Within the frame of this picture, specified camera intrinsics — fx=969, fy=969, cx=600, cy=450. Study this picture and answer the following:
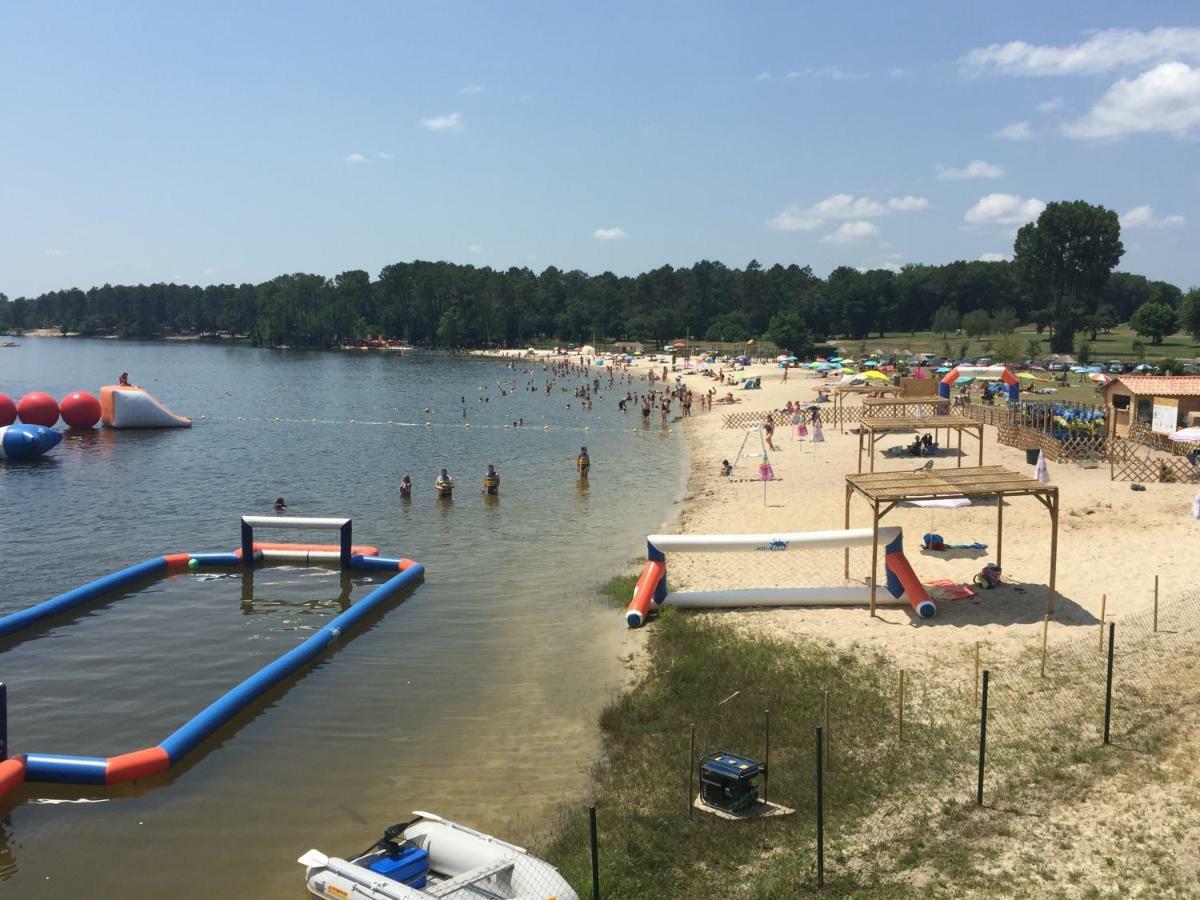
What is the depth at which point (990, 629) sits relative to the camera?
55.1 feet

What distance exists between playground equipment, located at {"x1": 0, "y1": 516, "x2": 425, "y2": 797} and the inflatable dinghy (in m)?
37.6

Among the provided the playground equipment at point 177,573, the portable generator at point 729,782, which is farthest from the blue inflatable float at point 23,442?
the portable generator at point 729,782

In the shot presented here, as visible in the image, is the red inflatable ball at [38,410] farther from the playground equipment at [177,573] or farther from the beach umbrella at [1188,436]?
the beach umbrella at [1188,436]

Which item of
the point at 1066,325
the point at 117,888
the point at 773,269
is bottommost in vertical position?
the point at 117,888

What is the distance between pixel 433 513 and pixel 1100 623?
20.9m

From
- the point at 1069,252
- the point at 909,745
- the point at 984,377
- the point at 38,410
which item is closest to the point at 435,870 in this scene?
the point at 909,745

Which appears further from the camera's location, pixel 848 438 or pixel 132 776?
pixel 848 438

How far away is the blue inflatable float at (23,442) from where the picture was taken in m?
43.9

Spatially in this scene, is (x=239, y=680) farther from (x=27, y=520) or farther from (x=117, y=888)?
(x=27, y=520)

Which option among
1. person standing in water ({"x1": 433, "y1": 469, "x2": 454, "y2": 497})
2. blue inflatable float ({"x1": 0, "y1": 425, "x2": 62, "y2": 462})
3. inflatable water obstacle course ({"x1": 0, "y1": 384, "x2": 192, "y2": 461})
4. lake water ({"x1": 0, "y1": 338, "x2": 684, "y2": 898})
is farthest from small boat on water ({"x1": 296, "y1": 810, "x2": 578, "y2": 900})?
inflatable water obstacle course ({"x1": 0, "y1": 384, "x2": 192, "y2": 461})

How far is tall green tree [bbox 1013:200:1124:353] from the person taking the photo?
10538cm

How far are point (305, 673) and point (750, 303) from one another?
151810mm

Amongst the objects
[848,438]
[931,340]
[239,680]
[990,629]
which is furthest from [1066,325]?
[239,680]

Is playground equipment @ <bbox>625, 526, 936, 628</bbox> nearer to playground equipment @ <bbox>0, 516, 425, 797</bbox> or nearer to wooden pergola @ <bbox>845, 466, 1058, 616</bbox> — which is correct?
wooden pergola @ <bbox>845, 466, 1058, 616</bbox>
